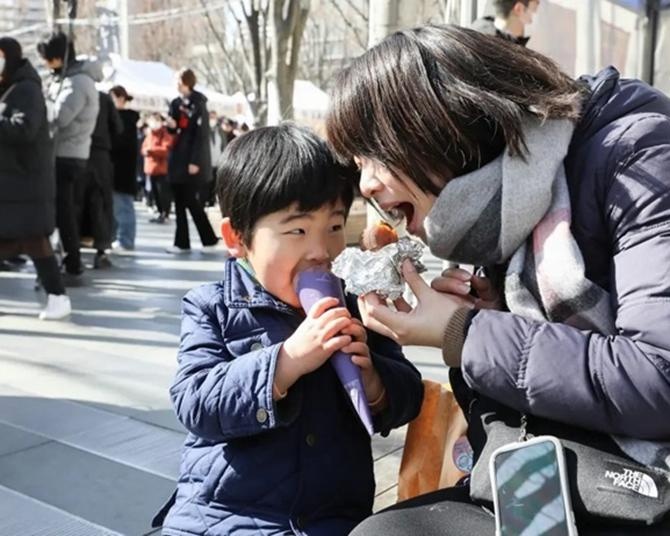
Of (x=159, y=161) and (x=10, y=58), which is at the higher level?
(x=10, y=58)

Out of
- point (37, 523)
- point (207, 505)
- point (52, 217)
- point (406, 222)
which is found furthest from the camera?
point (52, 217)

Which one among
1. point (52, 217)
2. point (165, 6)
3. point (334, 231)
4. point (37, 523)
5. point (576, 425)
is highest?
point (165, 6)

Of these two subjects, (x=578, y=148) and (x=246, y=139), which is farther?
(x=246, y=139)

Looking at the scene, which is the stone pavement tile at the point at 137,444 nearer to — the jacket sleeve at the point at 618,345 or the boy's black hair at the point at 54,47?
the jacket sleeve at the point at 618,345

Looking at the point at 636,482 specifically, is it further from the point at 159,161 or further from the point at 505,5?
the point at 159,161

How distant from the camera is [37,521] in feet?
9.33

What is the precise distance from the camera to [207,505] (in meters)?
1.90

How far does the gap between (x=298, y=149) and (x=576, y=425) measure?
845 millimetres

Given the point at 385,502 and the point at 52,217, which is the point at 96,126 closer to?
the point at 52,217

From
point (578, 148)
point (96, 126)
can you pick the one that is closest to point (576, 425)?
point (578, 148)

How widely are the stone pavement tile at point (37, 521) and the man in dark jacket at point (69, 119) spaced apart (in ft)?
14.2

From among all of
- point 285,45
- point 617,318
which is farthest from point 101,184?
point 617,318

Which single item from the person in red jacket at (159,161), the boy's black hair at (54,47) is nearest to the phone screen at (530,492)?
the boy's black hair at (54,47)

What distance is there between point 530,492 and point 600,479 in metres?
0.12
